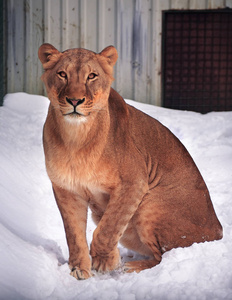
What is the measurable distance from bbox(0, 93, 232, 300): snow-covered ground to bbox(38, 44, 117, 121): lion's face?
85 centimetres

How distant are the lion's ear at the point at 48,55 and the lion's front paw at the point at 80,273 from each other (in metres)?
1.18

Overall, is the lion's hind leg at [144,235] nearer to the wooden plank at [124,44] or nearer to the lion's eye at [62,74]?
the lion's eye at [62,74]

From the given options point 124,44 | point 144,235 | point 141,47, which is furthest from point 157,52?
point 144,235

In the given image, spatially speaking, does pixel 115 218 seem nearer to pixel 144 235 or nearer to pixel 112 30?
pixel 144 235

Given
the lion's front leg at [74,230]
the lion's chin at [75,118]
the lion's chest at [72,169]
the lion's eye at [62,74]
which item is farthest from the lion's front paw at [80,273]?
the lion's eye at [62,74]

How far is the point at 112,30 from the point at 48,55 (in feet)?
13.9

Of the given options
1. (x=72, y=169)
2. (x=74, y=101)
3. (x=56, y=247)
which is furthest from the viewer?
(x=56, y=247)

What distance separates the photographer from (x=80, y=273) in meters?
3.12

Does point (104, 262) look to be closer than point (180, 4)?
Yes

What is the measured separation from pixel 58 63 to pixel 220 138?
12.2ft

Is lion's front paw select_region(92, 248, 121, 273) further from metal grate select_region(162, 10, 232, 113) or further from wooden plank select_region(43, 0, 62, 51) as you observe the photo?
wooden plank select_region(43, 0, 62, 51)

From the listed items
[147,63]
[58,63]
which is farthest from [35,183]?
[147,63]

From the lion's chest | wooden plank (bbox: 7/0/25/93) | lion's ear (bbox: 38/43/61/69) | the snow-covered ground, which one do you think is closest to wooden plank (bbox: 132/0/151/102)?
the snow-covered ground

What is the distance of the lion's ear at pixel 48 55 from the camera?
3.00 metres
